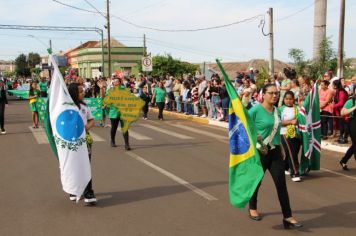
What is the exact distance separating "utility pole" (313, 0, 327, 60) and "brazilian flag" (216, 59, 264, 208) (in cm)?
1695

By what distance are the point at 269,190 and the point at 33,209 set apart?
3699mm

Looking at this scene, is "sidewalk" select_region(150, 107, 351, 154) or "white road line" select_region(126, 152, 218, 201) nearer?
"white road line" select_region(126, 152, 218, 201)

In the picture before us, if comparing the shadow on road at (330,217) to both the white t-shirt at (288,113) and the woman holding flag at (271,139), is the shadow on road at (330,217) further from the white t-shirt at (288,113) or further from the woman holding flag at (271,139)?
the white t-shirt at (288,113)

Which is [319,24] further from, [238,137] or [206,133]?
[238,137]

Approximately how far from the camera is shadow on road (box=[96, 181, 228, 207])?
716 cm

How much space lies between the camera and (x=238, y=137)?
5.80 meters

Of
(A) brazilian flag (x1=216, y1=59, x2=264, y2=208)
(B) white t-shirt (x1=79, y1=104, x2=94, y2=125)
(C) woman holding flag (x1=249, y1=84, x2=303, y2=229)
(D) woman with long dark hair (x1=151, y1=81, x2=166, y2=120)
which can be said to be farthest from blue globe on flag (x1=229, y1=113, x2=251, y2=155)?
(D) woman with long dark hair (x1=151, y1=81, x2=166, y2=120)

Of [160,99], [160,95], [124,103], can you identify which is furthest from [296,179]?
[160,95]

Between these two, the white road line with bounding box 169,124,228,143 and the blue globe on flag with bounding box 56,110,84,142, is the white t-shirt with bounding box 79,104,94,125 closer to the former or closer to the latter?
the blue globe on flag with bounding box 56,110,84,142

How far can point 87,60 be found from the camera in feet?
243

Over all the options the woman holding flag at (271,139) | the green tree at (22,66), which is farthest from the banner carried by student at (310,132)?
the green tree at (22,66)

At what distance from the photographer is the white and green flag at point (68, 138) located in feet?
22.0

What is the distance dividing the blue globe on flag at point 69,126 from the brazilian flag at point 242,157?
2.29 meters

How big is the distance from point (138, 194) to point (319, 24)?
16844 millimetres
